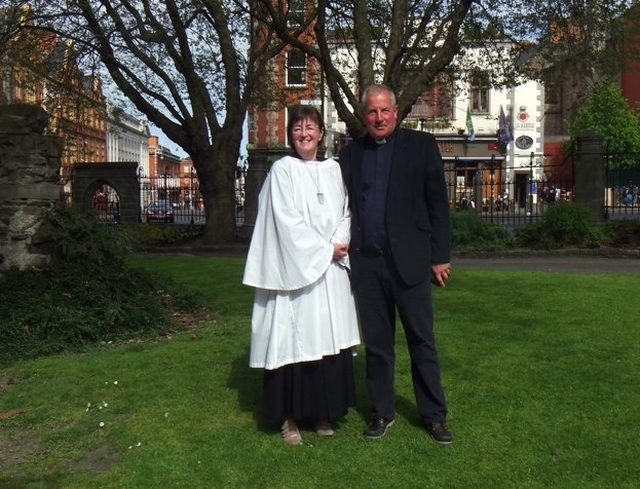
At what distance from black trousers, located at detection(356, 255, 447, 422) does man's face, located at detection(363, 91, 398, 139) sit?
2.54ft

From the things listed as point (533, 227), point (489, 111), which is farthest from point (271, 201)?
point (489, 111)

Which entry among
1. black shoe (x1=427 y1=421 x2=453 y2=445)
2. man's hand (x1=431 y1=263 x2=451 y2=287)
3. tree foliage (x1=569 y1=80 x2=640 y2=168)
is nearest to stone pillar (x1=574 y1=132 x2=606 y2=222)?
man's hand (x1=431 y1=263 x2=451 y2=287)

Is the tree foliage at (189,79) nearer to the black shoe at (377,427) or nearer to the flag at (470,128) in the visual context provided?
the black shoe at (377,427)

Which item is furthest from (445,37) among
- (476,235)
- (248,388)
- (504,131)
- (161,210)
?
(504,131)

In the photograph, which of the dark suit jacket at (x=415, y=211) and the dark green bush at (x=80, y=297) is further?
the dark green bush at (x=80, y=297)

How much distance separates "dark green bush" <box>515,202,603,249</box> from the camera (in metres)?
15.2

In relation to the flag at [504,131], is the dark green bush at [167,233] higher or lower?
lower

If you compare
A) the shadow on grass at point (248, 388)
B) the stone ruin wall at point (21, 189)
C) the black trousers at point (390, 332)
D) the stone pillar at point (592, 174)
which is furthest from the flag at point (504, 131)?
the black trousers at point (390, 332)

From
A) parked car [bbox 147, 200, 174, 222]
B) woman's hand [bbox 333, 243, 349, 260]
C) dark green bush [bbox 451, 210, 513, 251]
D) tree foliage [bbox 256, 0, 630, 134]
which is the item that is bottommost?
dark green bush [bbox 451, 210, 513, 251]

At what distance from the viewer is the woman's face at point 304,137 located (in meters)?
3.99

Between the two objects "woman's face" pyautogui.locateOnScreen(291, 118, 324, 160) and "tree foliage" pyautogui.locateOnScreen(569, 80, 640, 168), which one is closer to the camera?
"woman's face" pyautogui.locateOnScreen(291, 118, 324, 160)

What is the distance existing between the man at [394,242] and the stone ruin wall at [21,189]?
17.3 feet

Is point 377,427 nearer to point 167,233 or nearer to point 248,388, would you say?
point 248,388

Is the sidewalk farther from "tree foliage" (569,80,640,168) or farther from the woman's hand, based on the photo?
"tree foliage" (569,80,640,168)
